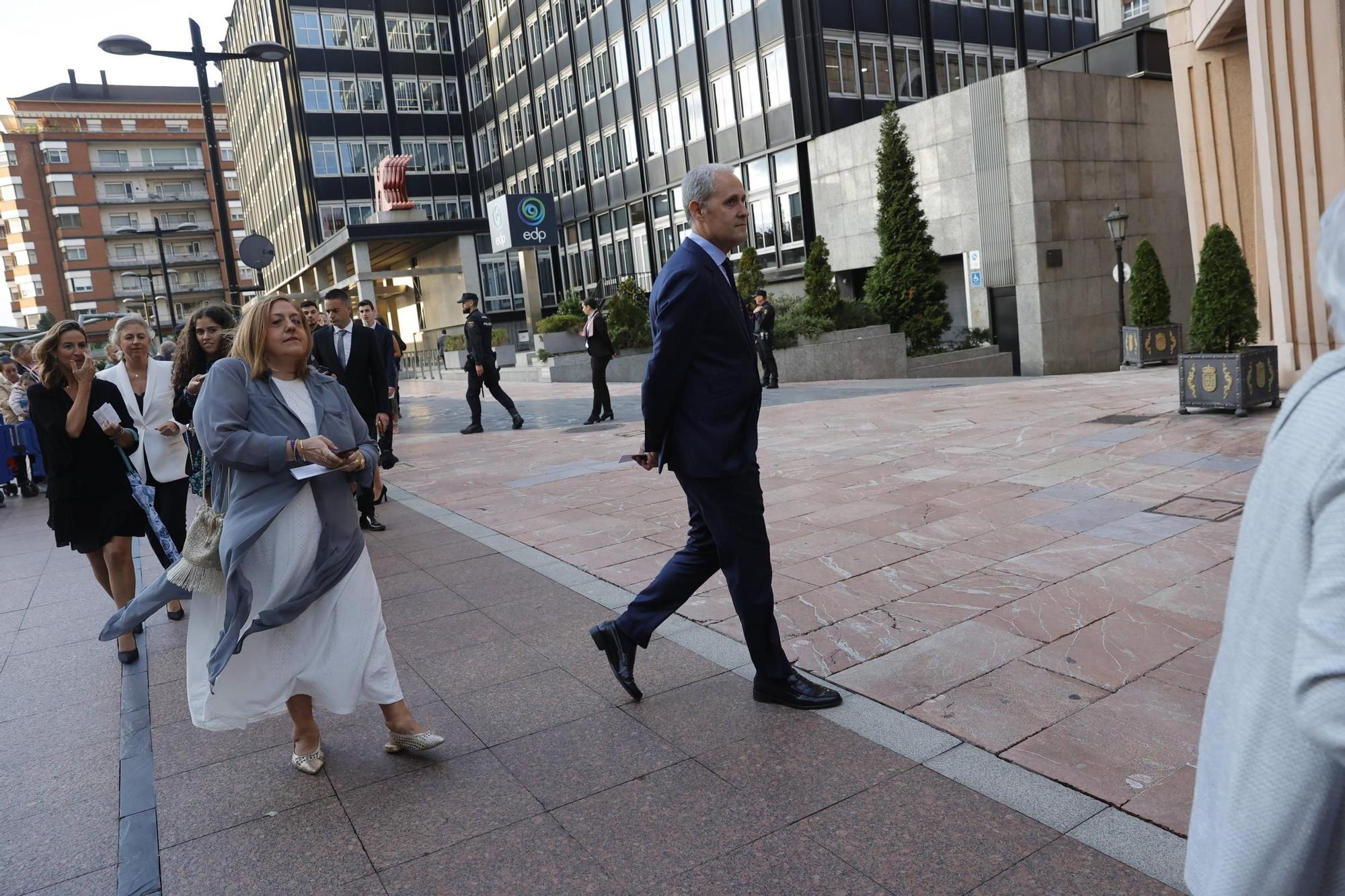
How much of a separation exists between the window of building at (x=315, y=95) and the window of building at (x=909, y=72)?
32544 millimetres

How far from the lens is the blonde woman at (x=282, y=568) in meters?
3.48

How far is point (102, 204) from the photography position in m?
84.3

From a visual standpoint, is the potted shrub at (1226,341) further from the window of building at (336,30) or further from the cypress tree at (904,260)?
the window of building at (336,30)

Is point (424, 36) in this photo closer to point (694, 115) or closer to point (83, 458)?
point (694, 115)

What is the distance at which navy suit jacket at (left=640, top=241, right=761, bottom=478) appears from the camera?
12.0 ft

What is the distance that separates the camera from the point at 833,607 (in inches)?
197

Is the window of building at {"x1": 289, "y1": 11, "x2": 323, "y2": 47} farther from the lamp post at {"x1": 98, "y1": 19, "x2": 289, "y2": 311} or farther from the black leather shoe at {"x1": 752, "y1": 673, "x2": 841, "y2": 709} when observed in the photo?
the black leather shoe at {"x1": 752, "y1": 673, "x2": 841, "y2": 709}

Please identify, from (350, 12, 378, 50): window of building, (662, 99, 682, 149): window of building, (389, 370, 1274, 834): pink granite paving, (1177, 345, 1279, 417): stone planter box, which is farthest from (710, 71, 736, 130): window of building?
(350, 12, 378, 50): window of building

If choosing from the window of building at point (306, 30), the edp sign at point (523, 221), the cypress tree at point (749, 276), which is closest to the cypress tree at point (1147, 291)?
the cypress tree at point (749, 276)

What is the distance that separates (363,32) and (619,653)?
53805 mm

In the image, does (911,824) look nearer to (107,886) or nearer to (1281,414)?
(1281,414)

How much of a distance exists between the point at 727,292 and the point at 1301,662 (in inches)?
109

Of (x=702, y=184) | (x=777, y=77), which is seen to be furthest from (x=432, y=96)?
(x=702, y=184)

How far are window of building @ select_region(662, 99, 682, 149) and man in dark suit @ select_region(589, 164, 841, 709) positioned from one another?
1222 inches
